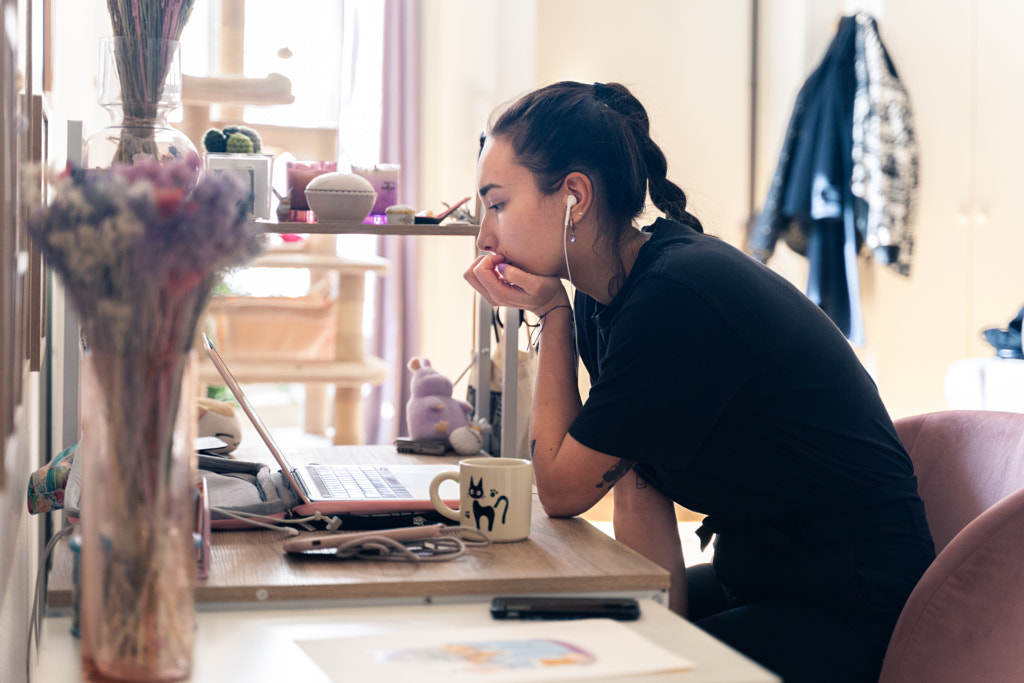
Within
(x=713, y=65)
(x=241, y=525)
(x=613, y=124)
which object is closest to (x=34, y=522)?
(x=241, y=525)

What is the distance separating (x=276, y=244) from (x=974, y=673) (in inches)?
112

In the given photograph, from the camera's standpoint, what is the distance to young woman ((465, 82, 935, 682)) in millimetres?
1173

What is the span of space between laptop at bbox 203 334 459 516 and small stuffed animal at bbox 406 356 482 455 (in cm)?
17

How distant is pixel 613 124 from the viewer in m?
1.36

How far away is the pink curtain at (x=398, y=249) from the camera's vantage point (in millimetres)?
3766

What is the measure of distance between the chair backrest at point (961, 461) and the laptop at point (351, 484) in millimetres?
640

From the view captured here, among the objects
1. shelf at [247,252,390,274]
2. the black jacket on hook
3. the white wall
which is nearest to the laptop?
the white wall

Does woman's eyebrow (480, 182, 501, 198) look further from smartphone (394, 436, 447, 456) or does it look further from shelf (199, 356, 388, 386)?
shelf (199, 356, 388, 386)

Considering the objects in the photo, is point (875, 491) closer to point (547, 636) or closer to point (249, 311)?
point (547, 636)

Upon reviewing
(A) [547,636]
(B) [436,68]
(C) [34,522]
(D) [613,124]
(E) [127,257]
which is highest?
(B) [436,68]

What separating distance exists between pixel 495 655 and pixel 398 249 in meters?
3.11

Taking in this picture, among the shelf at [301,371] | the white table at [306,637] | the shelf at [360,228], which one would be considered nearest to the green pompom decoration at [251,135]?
the shelf at [360,228]

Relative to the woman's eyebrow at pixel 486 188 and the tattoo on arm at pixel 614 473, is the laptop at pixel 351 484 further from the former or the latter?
the woman's eyebrow at pixel 486 188

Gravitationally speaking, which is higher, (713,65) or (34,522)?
(713,65)
